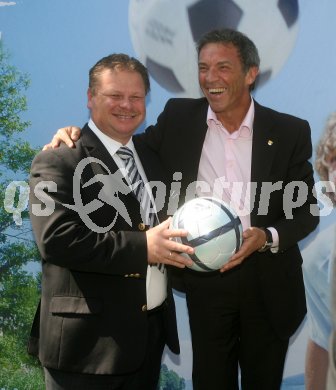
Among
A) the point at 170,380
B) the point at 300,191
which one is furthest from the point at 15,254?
the point at 300,191

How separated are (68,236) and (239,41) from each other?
Answer: 3.89ft

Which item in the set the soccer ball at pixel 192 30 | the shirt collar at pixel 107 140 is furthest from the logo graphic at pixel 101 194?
the soccer ball at pixel 192 30

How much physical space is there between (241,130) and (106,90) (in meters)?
0.68

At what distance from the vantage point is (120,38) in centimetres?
283

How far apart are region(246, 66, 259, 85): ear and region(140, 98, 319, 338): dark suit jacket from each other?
0.12m

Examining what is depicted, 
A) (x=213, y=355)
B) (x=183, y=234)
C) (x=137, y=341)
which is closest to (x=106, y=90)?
(x=183, y=234)

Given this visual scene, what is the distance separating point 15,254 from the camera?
3.05 m

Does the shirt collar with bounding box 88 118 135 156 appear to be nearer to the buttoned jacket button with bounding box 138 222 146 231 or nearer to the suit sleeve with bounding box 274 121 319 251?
the buttoned jacket button with bounding box 138 222 146 231

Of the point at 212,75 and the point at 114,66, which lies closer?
the point at 114,66

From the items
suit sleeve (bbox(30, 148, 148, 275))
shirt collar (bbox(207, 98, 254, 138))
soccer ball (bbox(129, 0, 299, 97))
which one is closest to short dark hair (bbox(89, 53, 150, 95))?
suit sleeve (bbox(30, 148, 148, 275))

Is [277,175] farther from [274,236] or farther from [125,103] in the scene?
[125,103]

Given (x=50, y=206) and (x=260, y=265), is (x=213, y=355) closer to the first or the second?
(x=260, y=265)

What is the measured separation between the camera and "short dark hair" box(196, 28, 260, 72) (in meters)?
2.45

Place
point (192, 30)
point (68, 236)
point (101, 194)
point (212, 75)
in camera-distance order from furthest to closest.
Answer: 1. point (192, 30)
2. point (212, 75)
3. point (101, 194)
4. point (68, 236)
